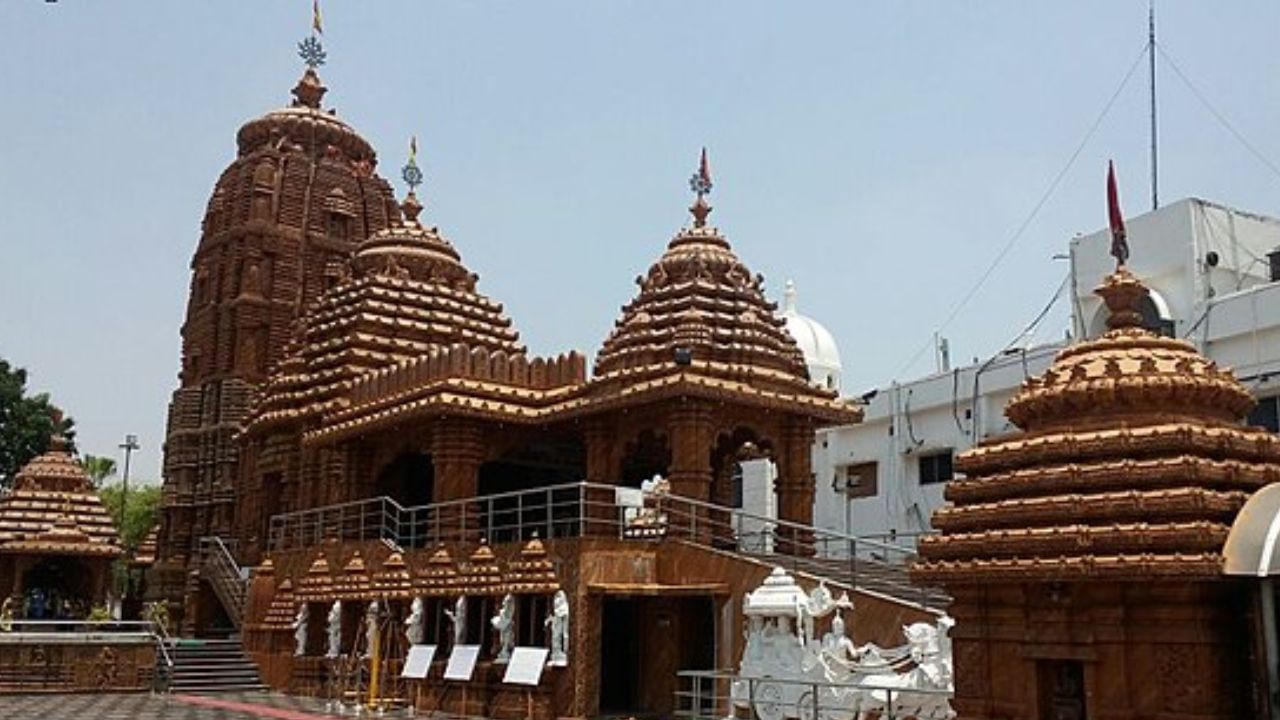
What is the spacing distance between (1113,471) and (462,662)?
41.6 feet

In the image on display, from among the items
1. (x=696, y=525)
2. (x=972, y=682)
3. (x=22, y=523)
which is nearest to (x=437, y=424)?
(x=696, y=525)

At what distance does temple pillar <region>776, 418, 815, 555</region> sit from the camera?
21.6 meters

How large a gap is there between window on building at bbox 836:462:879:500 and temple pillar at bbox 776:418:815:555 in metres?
14.0

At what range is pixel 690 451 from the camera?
19.9 meters

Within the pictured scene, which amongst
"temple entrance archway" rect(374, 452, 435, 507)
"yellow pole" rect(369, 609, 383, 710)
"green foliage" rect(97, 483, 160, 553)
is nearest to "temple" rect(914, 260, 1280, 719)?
"yellow pole" rect(369, 609, 383, 710)

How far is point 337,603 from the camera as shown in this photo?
74.5ft

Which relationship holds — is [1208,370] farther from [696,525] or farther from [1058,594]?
[696,525]

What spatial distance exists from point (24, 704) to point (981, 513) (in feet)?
60.9

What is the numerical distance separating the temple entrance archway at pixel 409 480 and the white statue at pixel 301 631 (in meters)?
3.21

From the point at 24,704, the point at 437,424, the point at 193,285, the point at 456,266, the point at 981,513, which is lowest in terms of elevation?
the point at 24,704

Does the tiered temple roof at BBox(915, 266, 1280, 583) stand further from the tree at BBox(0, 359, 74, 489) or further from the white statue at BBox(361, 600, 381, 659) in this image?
the tree at BBox(0, 359, 74, 489)

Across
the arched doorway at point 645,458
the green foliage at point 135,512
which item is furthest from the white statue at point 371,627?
the green foliage at point 135,512

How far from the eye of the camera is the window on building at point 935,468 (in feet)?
109

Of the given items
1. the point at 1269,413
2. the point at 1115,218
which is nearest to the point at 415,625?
the point at 1115,218
